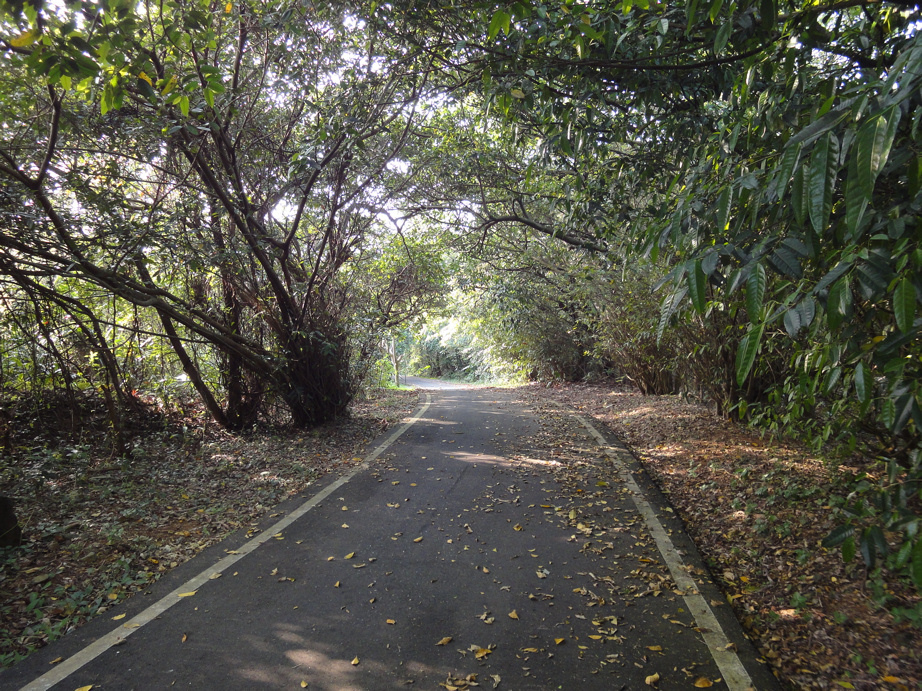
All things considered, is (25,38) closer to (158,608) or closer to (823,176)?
Answer: (158,608)

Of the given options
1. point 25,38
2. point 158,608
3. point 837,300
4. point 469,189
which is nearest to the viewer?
point 837,300

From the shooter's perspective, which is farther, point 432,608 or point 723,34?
point 432,608

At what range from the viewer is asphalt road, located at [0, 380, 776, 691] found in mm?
3264

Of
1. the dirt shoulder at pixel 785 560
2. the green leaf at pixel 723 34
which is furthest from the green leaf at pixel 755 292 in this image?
the dirt shoulder at pixel 785 560

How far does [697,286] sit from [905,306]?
0.77m

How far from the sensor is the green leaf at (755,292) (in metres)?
2.37

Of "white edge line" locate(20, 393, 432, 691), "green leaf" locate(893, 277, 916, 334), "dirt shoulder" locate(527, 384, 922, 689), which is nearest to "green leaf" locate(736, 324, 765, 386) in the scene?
"green leaf" locate(893, 277, 916, 334)

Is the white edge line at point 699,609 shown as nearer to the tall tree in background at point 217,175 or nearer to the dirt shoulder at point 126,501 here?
the dirt shoulder at point 126,501

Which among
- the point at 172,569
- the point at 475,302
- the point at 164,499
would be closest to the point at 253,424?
the point at 164,499

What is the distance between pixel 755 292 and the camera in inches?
94.6

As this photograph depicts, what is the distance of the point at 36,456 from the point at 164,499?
2.06 metres

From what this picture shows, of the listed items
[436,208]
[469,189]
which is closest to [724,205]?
[469,189]

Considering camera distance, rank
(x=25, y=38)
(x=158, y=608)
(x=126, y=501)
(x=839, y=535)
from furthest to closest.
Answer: (x=126, y=501) < (x=158, y=608) < (x=25, y=38) < (x=839, y=535)

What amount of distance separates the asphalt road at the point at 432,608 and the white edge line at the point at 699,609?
0.01 m
